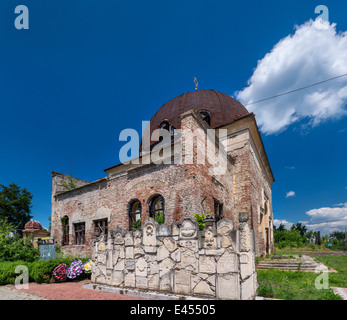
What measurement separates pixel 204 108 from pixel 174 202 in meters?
9.88

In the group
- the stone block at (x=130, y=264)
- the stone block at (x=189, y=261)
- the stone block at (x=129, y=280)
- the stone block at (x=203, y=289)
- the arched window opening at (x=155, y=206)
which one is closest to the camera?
the stone block at (x=203, y=289)

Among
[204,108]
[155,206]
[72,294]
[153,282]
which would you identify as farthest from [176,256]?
[204,108]

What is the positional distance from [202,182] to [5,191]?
3535 centimetres

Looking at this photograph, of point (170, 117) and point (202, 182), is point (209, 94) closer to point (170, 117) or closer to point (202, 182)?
point (170, 117)

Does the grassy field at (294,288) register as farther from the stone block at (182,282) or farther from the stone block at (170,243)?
the stone block at (170,243)

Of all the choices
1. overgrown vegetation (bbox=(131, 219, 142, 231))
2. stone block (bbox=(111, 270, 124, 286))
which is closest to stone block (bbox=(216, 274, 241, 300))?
stone block (bbox=(111, 270, 124, 286))

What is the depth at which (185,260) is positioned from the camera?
625cm

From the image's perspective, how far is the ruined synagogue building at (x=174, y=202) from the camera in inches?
244

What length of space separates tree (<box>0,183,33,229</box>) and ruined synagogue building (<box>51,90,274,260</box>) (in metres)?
20.2

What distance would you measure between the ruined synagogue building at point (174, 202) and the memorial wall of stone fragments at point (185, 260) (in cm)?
3

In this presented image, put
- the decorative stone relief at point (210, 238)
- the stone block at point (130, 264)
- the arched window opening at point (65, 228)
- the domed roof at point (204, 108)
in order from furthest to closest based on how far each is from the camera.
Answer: the domed roof at point (204, 108) → the arched window opening at point (65, 228) → the stone block at point (130, 264) → the decorative stone relief at point (210, 238)

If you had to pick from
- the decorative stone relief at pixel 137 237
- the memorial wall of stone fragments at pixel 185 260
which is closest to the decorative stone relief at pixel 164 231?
the memorial wall of stone fragments at pixel 185 260

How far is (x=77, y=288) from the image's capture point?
26.2 feet
